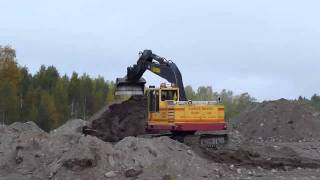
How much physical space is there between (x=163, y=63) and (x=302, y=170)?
298 inches

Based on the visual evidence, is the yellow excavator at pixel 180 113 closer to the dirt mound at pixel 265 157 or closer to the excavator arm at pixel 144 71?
the excavator arm at pixel 144 71

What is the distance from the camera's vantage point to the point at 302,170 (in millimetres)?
19672

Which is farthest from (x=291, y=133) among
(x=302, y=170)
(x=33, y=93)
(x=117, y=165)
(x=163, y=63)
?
(x=33, y=93)

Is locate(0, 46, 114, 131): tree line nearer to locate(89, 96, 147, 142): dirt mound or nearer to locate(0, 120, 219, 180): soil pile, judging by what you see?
locate(89, 96, 147, 142): dirt mound

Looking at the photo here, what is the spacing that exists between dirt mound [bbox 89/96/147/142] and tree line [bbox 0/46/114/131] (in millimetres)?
38015

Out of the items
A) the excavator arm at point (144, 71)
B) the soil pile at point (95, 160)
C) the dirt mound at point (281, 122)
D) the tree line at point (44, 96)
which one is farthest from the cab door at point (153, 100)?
the tree line at point (44, 96)

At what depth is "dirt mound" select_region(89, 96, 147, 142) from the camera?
1062 inches

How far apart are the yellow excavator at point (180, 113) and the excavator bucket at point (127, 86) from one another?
1474mm

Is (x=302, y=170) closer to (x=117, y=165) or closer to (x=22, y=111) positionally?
(x=117, y=165)

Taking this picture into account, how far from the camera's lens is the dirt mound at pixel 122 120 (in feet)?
88.5

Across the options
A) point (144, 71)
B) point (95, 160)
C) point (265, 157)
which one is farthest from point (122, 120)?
point (95, 160)

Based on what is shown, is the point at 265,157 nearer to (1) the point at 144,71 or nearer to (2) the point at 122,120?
(1) the point at 144,71

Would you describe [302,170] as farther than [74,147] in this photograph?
Yes

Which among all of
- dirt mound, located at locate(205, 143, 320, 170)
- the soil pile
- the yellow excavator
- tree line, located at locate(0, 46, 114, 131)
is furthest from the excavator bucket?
tree line, located at locate(0, 46, 114, 131)
